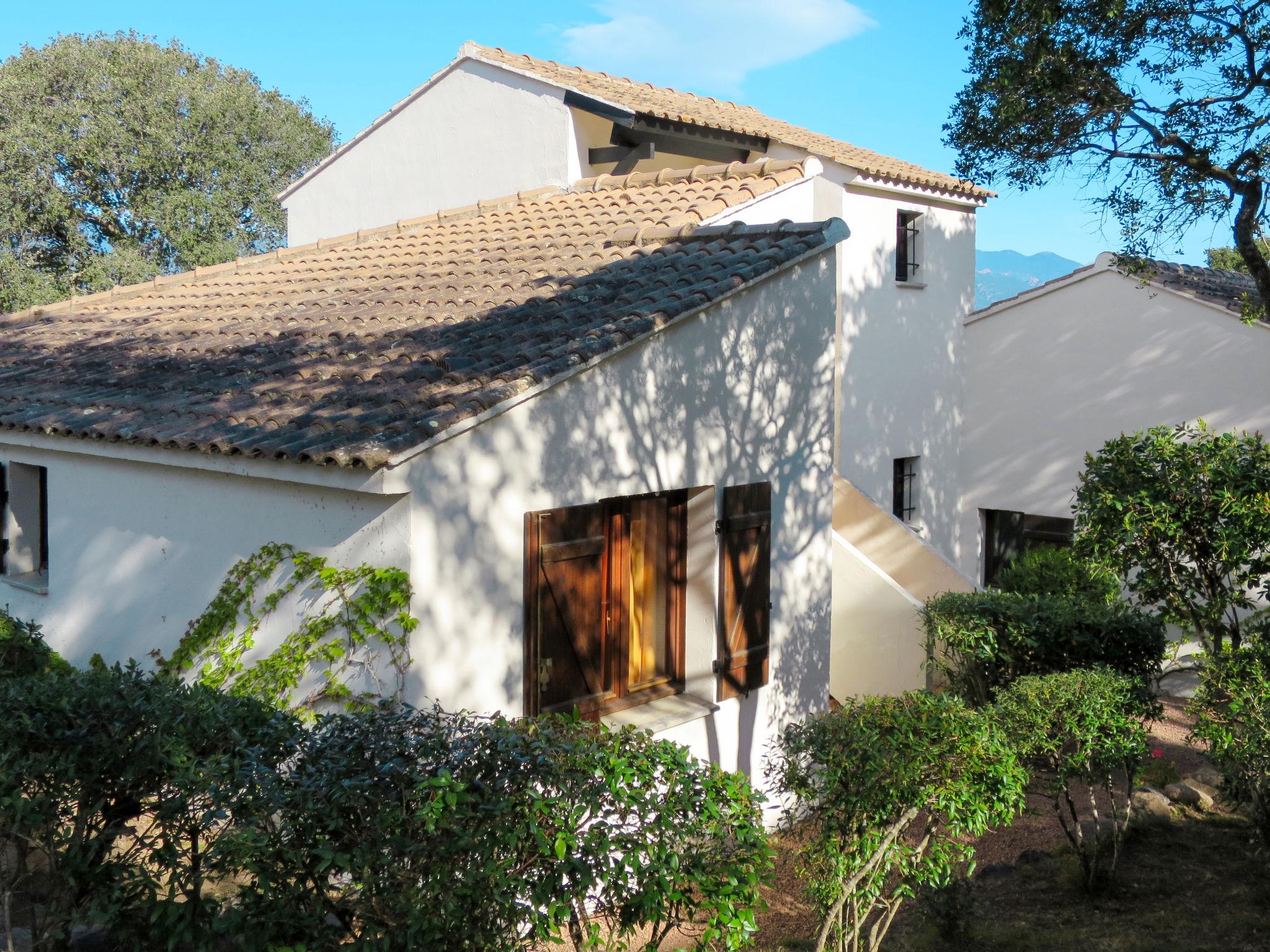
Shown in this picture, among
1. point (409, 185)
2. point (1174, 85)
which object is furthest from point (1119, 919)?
point (409, 185)

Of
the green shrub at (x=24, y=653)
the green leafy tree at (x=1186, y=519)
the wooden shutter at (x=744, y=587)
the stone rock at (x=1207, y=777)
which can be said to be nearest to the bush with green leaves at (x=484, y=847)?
the wooden shutter at (x=744, y=587)

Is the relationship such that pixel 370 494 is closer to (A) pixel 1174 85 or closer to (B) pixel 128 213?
(A) pixel 1174 85

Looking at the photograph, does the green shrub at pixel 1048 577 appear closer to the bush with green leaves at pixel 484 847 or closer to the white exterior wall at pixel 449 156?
the white exterior wall at pixel 449 156

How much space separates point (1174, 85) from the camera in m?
8.75

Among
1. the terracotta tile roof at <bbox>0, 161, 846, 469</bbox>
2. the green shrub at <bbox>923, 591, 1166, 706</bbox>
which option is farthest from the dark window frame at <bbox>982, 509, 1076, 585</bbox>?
the terracotta tile roof at <bbox>0, 161, 846, 469</bbox>

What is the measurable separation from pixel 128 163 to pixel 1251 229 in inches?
1078

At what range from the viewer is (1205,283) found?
617 inches

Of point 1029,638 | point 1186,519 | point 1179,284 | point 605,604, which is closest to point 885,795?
point 605,604

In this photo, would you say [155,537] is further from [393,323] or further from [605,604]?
[605,604]

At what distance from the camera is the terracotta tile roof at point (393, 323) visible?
21.1ft

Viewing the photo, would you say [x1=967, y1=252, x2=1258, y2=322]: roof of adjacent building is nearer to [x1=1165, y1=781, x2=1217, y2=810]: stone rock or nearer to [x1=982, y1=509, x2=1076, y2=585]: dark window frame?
[x1=982, y1=509, x2=1076, y2=585]: dark window frame

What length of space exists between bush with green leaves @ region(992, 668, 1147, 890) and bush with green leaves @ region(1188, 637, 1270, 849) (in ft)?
1.57

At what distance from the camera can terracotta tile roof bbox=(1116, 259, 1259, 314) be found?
1418 centimetres

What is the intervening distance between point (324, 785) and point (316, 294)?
696 centimetres
